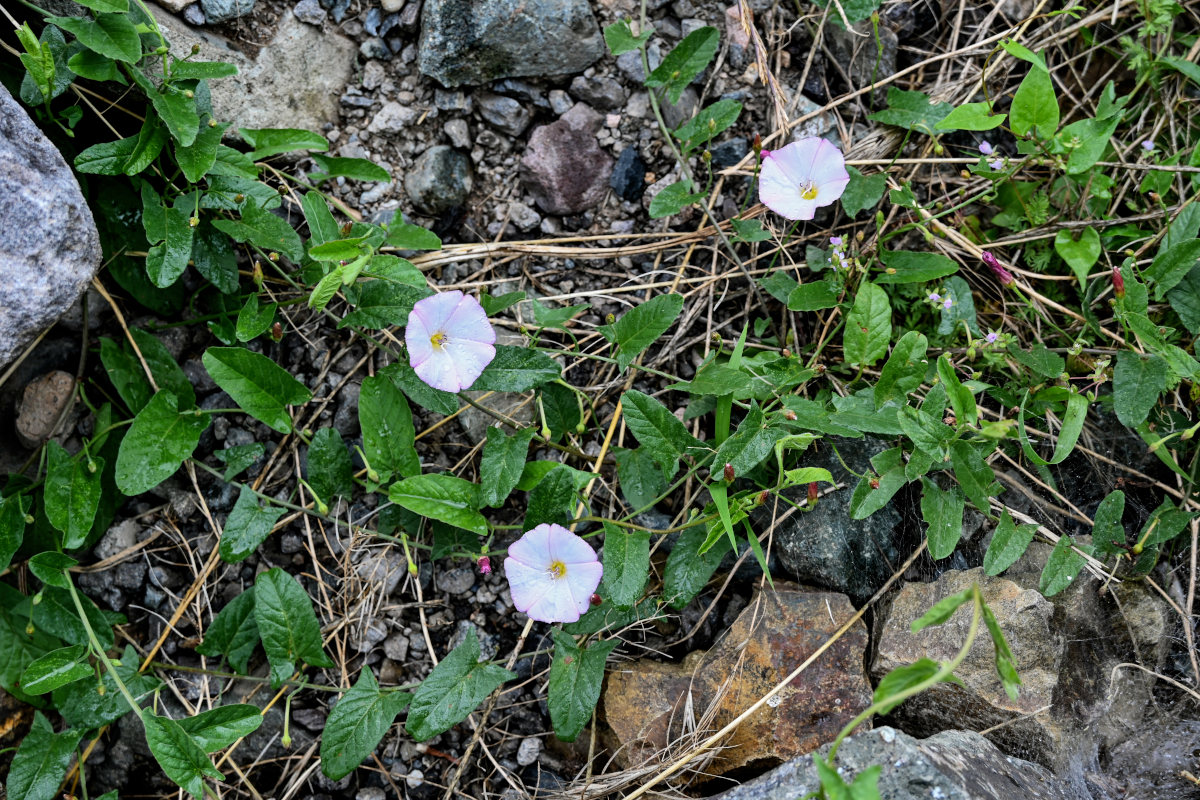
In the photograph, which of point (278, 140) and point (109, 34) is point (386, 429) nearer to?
point (278, 140)

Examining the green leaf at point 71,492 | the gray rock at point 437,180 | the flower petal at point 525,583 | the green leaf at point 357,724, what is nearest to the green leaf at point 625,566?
the flower petal at point 525,583

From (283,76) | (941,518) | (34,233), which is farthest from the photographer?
(283,76)

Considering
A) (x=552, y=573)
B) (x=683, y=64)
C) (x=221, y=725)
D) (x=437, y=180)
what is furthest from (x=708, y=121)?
(x=221, y=725)

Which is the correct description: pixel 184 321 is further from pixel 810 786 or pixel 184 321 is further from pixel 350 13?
pixel 810 786

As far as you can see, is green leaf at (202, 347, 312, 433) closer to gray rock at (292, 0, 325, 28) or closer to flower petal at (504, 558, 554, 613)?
flower petal at (504, 558, 554, 613)

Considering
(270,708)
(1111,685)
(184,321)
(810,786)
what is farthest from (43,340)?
(1111,685)

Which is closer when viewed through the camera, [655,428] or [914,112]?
[655,428]
